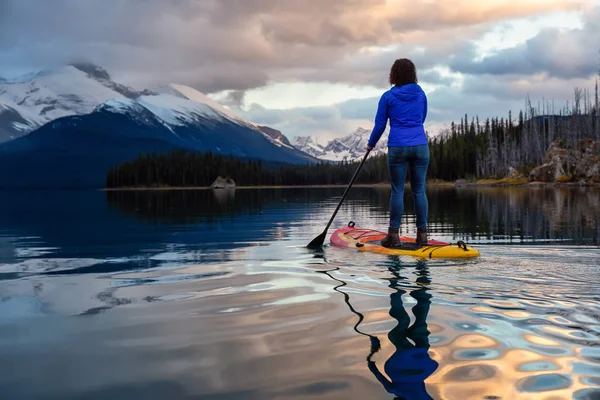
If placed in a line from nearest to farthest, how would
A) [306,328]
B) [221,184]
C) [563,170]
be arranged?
[306,328] → [563,170] → [221,184]

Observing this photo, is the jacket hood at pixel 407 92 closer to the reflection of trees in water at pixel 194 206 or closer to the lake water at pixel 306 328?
the lake water at pixel 306 328

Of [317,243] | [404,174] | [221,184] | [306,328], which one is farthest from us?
[221,184]

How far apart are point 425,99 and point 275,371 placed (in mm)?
9283

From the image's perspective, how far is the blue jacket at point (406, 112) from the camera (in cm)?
1209

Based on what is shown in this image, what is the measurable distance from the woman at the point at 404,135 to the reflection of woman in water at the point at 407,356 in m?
5.11

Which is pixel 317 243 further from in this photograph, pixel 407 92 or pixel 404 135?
pixel 407 92

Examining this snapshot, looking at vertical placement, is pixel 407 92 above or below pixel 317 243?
above

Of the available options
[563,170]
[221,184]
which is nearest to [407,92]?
[563,170]

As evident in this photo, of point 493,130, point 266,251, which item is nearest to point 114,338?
point 266,251

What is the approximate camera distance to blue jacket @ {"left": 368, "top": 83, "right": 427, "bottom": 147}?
12094mm

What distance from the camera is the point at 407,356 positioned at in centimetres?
499

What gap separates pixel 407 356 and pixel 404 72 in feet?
28.7

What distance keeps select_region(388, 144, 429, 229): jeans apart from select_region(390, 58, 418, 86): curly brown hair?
162 cm

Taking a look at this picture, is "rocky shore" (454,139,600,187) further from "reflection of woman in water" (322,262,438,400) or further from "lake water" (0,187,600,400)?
"reflection of woman in water" (322,262,438,400)
